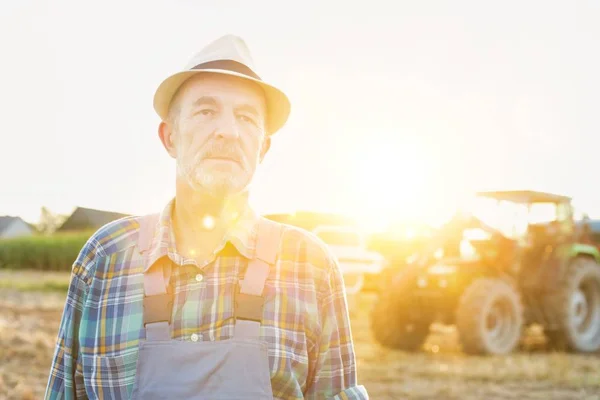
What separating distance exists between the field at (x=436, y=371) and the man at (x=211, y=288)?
395 cm

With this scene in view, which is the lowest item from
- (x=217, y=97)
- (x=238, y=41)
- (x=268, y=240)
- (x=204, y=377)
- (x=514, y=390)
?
(x=514, y=390)

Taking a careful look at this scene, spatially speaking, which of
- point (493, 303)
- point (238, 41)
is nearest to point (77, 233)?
point (493, 303)

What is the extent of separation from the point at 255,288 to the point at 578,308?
8375 mm

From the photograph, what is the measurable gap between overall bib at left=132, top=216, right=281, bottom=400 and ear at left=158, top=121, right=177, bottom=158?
16.0 inches

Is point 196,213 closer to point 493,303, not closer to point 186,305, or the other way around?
point 186,305

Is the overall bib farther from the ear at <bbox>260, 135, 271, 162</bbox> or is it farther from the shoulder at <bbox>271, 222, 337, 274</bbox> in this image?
the ear at <bbox>260, 135, 271, 162</bbox>

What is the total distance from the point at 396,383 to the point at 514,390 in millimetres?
1014

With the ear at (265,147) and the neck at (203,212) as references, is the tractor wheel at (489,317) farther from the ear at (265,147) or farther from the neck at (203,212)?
the neck at (203,212)

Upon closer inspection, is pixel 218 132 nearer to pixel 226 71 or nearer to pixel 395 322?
pixel 226 71

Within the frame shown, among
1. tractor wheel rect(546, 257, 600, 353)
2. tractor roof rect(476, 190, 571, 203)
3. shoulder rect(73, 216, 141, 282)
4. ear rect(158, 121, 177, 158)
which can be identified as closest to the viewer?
shoulder rect(73, 216, 141, 282)

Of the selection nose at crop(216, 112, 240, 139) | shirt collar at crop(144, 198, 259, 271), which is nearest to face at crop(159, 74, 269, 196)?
nose at crop(216, 112, 240, 139)

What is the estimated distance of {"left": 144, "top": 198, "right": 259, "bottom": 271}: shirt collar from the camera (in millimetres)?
1914

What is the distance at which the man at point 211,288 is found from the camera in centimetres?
179

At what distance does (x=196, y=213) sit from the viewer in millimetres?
2027
